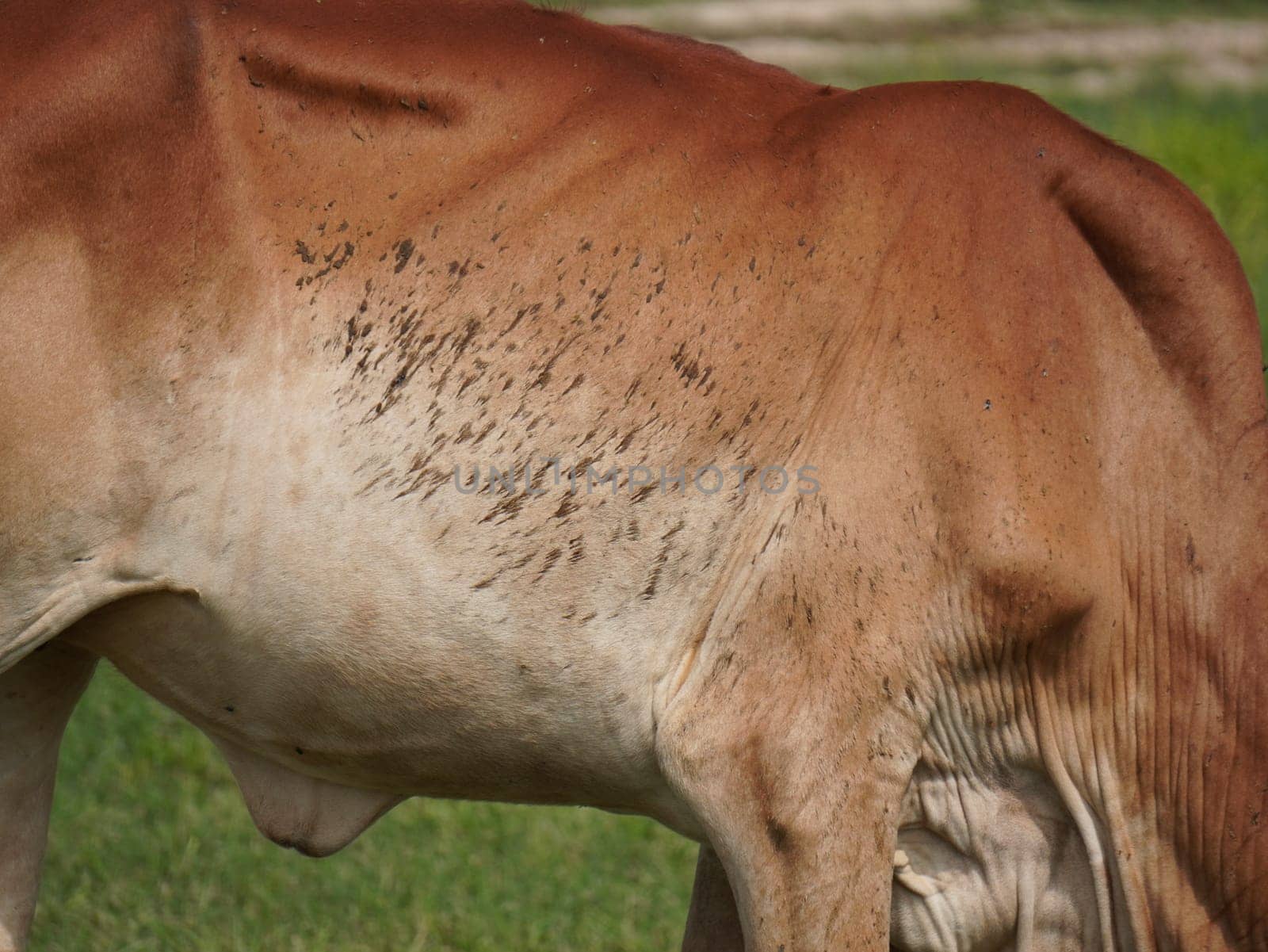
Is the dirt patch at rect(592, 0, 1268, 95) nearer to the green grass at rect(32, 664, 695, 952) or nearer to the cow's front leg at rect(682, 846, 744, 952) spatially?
the green grass at rect(32, 664, 695, 952)

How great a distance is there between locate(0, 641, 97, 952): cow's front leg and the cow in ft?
1.26

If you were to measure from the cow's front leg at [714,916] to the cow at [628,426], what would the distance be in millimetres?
416

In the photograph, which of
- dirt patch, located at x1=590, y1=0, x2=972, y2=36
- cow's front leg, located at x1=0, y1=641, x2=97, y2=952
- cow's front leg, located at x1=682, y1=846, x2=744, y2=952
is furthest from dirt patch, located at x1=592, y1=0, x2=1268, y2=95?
cow's front leg, located at x1=0, y1=641, x2=97, y2=952

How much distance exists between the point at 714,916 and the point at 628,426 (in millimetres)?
942

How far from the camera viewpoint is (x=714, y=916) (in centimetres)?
257

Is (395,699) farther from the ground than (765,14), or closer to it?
closer to it

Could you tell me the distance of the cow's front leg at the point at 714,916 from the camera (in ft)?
8.38

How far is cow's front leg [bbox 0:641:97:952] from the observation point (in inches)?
100

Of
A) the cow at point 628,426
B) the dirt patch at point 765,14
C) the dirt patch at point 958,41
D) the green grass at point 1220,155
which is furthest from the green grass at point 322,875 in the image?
the dirt patch at point 765,14

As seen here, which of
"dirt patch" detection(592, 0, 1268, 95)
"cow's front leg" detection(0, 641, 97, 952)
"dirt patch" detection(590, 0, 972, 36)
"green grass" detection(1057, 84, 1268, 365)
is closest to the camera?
"cow's front leg" detection(0, 641, 97, 952)

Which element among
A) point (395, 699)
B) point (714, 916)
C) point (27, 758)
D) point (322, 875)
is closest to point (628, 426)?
point (395, 699)

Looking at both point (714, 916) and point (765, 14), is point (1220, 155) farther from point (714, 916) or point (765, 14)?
point (714, 916)

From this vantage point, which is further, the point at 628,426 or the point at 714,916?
the point at 714,916

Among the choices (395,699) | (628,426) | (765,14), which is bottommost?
(395,699)
